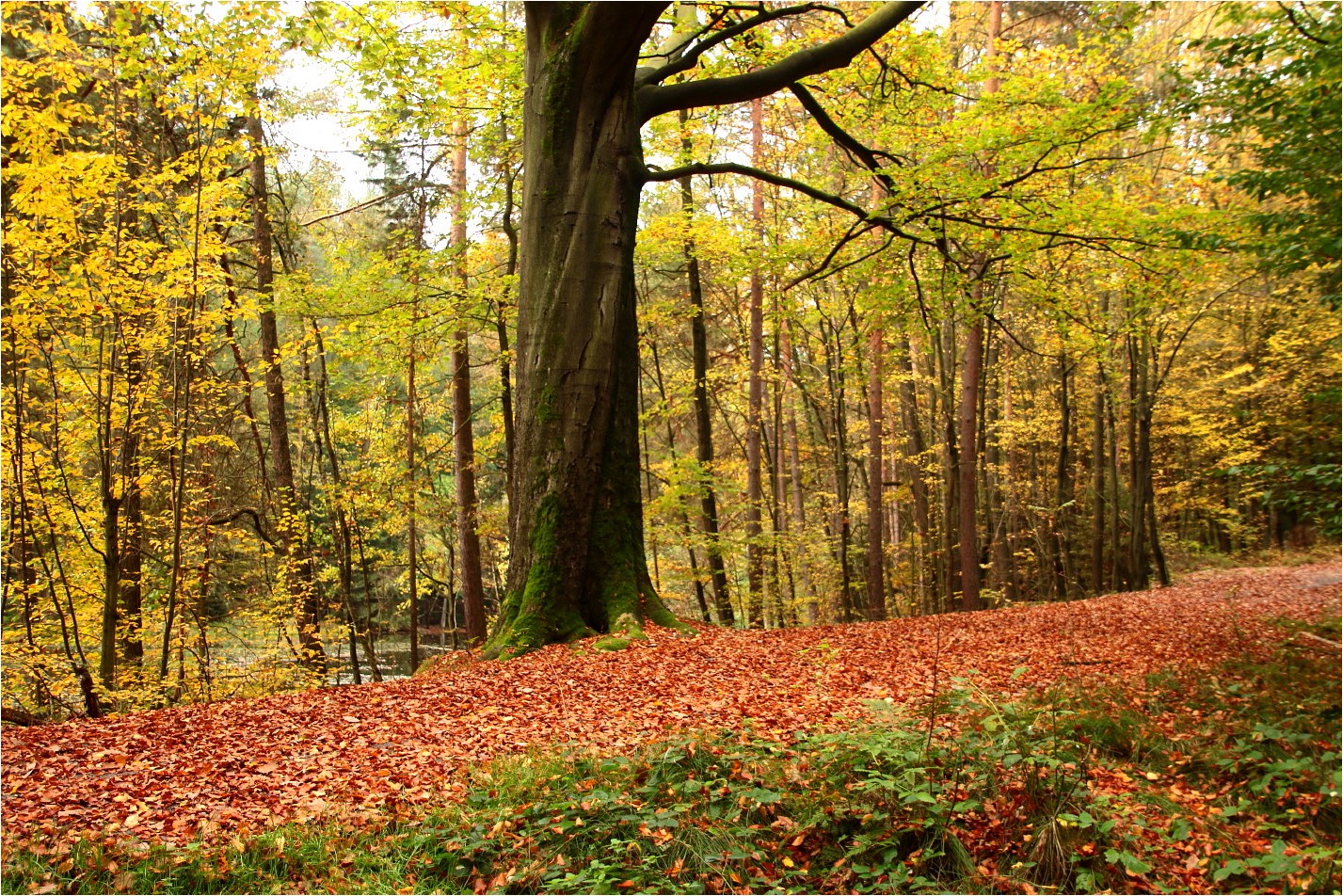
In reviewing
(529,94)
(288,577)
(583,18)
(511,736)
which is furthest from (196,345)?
(511,736)

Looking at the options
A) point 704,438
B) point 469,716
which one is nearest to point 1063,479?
point 704,438

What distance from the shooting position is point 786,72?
7402mm

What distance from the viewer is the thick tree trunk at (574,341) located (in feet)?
22.7

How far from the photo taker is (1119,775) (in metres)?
3.47

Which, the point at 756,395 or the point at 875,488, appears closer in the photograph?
the point at 756,395

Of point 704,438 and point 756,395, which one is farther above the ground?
point 756,395

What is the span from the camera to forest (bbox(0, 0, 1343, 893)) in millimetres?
3016

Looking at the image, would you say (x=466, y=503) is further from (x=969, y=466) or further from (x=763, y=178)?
(x=969, y=466)

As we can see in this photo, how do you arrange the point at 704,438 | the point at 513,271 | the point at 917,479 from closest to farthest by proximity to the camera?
the point at 513,271
the point at 704,438
the point at 917,479

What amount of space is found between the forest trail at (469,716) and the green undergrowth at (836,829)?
0.31 meters

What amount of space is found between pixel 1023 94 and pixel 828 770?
731cm

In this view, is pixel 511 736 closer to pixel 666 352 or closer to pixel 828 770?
pixel 828 770

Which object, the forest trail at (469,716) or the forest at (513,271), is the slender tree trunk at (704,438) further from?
the forest trail at (469,716)

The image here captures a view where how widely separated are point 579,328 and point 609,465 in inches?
51.2
